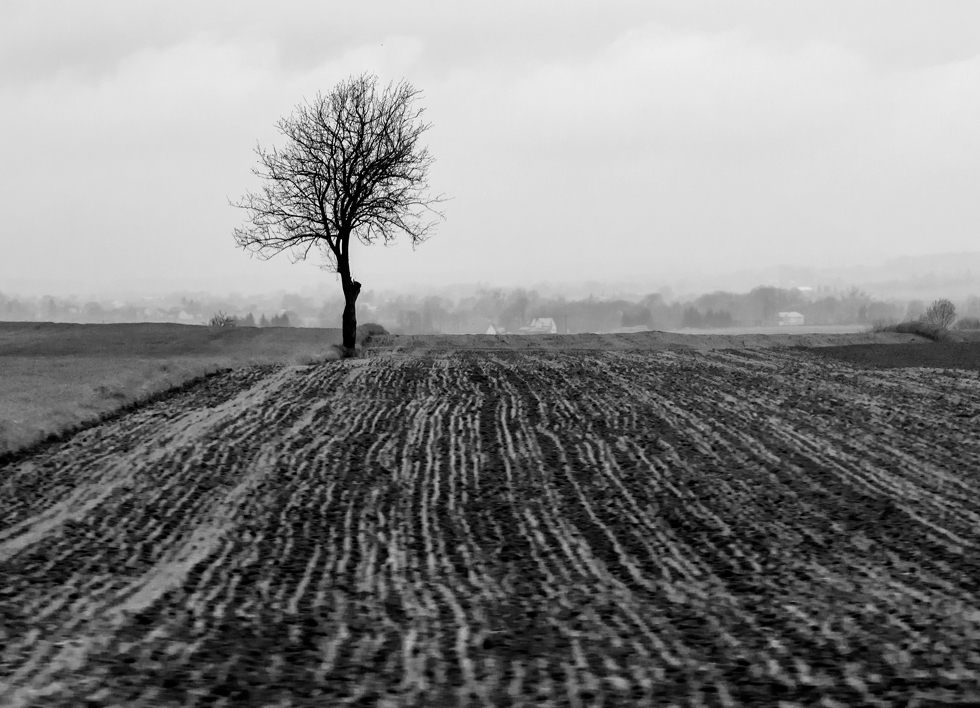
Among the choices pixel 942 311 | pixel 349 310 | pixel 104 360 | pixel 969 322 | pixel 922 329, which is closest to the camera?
pixel 104 360

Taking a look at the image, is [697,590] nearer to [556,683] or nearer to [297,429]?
[556,683]

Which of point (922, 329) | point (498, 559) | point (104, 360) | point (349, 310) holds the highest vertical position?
point (349, 310)

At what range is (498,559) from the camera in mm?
8055

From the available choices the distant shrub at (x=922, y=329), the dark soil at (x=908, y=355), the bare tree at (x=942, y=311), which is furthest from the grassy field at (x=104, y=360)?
the bare tree at (x=942, y=311)

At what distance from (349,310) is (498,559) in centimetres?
2764

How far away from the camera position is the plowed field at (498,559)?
530cm

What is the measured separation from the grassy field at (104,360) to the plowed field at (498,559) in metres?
1.11

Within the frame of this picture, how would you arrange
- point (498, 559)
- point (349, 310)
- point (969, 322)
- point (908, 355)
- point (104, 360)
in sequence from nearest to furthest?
point (498, 559) → point (908, 355) → point (104, 360) → point (349, 310) → point (969, 322)

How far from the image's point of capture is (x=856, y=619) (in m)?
6.25

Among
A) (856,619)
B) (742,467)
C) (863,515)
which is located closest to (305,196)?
(742,467)

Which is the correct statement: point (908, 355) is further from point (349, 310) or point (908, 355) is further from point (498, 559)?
point (498, 559)

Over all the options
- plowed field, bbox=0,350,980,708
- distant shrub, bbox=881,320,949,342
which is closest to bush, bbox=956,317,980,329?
distant shrub, bbox=881,320,949,342

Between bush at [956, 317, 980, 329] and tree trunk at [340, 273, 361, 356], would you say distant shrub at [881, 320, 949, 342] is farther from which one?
tree trunk at [340, 273, 361, 356]

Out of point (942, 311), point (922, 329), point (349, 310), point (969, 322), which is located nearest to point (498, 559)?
point (349, 310)
